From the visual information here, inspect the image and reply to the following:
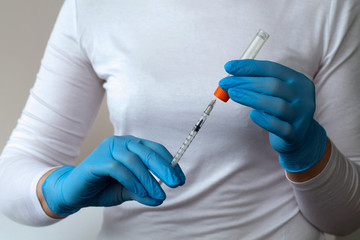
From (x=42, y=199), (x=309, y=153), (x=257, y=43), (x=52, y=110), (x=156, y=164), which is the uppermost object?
(x=257, y=43)

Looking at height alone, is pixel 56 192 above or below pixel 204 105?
below

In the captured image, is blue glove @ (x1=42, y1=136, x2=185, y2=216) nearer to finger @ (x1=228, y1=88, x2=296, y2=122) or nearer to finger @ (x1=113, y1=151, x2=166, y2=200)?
finger @ (x1=113, y1=151, x2=166, y2=200)

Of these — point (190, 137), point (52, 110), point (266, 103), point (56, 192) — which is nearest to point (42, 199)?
point (56, 192)

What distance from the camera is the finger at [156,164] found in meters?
0.65

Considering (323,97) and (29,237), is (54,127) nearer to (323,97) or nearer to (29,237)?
(29,237)

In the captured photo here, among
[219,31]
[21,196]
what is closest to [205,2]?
[219,31]

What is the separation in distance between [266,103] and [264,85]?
3cm

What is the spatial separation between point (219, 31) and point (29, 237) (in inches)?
28.3

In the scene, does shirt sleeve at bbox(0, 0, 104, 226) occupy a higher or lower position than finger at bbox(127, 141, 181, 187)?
lower

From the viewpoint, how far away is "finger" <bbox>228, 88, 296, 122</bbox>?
646 millimetres

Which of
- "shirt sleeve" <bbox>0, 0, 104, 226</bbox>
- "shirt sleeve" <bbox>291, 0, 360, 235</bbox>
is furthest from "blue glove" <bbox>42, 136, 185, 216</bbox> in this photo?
"shirt sleeve" <bbox>291, 0, 360, 235</bbox>

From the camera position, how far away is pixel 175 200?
0.83 m

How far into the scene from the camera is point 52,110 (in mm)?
889

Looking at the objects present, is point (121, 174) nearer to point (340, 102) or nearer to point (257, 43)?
point (257, 43)
